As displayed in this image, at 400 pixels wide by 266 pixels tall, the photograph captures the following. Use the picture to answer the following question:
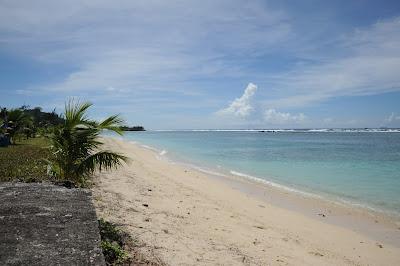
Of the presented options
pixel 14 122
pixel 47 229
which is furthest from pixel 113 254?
pixel 14 122

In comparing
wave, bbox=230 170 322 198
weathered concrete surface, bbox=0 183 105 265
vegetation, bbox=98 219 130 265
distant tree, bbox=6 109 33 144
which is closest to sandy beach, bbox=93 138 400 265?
vegetation, bbox=98 219 130 265

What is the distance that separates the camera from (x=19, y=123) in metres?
29.2

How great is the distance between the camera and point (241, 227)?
326 inches

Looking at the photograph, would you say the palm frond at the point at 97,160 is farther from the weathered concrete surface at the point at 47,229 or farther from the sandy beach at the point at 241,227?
the weathered concrete surface at the point at 47,229

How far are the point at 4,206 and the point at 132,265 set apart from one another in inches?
69.8

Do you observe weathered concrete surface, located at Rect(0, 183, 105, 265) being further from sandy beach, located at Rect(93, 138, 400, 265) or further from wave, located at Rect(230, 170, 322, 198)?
wave, located at Rect(230, 170, 322, 198)

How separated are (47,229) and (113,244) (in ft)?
5.25

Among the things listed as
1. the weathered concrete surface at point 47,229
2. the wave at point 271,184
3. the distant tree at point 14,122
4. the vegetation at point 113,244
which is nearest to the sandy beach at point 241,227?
the vegetation at point 113,244

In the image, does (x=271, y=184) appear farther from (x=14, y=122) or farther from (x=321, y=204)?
(x=14, y=122)

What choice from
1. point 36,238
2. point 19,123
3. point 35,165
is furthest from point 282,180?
point 19,123

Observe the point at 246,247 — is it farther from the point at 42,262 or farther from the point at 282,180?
the point at 282,180

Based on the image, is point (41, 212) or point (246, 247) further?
point (246, 247)

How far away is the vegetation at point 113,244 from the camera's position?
196 inches

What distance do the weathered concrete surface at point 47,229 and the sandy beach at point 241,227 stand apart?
1586 millimetres
